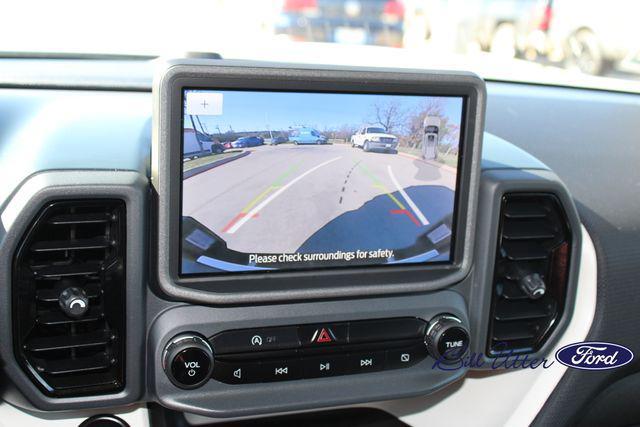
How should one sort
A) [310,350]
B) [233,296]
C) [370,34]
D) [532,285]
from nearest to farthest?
[233,296]
[310,350]
[532,285]
[370,34]

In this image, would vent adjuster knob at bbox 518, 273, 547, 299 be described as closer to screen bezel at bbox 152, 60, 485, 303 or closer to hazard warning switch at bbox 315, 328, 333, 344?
screen bezel at bbox 152, 60, 485, 303

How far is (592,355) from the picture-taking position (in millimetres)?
2400

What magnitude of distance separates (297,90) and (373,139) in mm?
260

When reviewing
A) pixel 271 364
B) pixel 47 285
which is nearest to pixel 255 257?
pixel 271 364

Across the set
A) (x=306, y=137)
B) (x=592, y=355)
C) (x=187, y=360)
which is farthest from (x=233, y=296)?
(x=592, y=355)

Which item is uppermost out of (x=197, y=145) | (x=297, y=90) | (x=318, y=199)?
(x=297, y=90)

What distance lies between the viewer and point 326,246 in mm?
1949

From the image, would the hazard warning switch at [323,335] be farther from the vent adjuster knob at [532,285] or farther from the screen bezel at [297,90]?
the vent adjuster knob at [532,285]

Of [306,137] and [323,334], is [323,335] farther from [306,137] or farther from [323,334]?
[306,137]

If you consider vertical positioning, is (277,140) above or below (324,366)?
above

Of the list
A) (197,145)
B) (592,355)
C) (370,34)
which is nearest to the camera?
(197,145)

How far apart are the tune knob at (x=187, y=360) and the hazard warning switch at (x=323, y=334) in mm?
270

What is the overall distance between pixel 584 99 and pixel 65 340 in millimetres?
2247

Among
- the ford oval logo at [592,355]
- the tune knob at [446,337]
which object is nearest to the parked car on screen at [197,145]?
the tune knob at [446,337]
